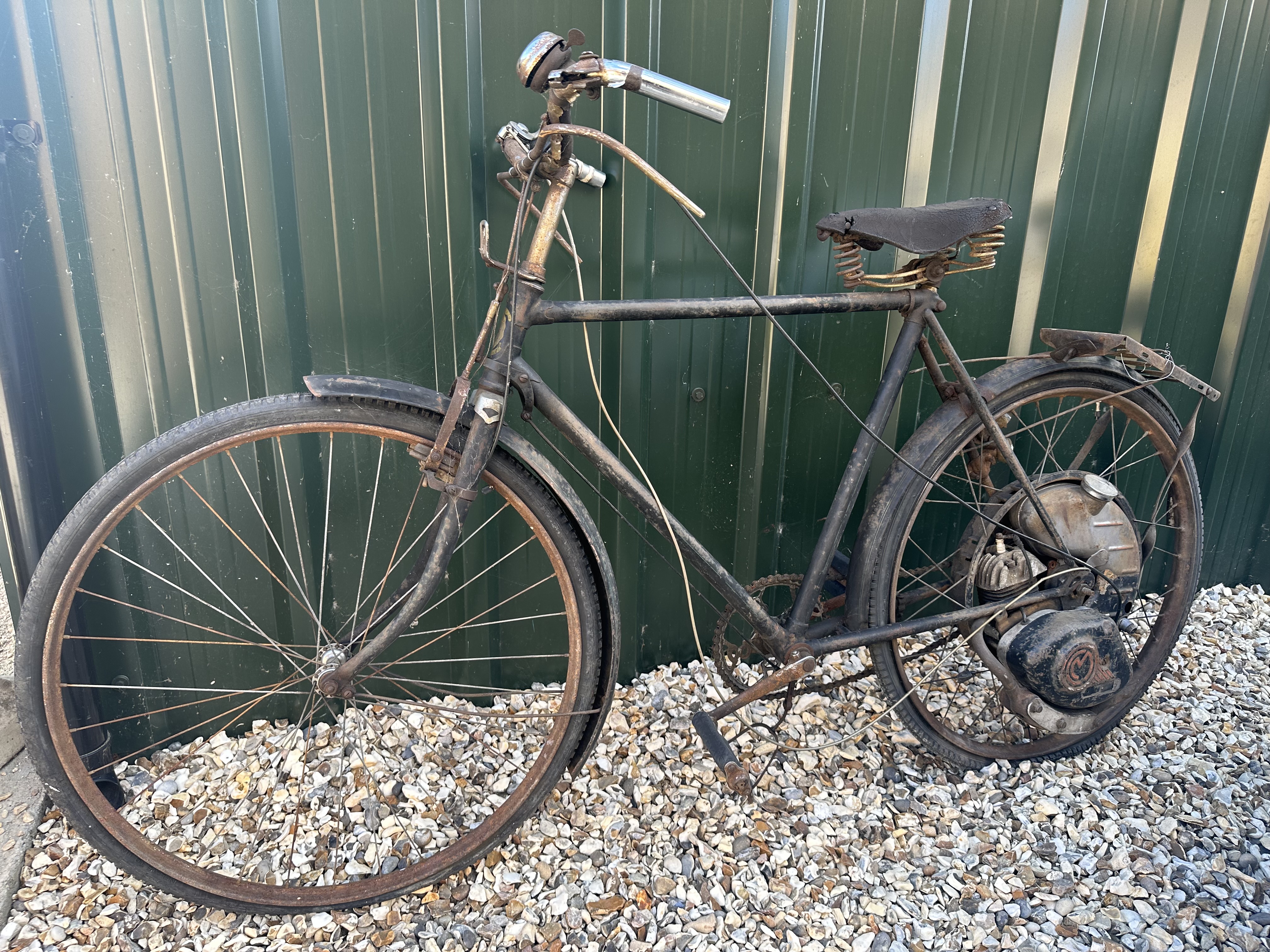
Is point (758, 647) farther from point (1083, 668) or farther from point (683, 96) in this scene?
point (683, 96)

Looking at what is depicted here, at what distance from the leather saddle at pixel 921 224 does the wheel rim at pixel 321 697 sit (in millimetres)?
1016

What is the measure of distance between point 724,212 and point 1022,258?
1156mm

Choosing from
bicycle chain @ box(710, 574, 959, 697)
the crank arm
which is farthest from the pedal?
bicycle chain @ box(710, 574, 959, 697)

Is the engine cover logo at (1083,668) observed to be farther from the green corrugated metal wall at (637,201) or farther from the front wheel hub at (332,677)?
the front wheel hub at (332,677)

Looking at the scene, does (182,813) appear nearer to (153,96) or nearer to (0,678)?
(0,678)

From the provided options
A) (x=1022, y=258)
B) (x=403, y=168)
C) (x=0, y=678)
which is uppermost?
(x=403, y=168)

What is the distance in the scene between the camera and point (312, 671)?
7.38 ft

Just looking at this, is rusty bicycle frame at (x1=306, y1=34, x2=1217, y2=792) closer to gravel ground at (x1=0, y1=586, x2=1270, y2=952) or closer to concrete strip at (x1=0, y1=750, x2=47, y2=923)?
gravel ground at (x1=0, y1=586, x2=1270, y2=952)

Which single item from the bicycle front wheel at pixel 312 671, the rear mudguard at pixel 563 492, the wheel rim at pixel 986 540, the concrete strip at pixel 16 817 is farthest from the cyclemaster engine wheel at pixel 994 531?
the concrete strip at pixel 16 817

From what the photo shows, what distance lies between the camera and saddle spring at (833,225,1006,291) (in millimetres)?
1858

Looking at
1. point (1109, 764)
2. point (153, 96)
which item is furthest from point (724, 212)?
point (1109, 764)

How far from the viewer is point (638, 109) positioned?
80.8 inches

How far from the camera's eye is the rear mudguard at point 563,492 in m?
1.52

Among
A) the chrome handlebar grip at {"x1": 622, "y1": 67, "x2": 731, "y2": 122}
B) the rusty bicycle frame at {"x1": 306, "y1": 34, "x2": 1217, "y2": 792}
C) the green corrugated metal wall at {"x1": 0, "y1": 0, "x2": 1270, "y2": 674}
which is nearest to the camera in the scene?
the chrome handlebar grip at {"x1": 622, "y1": 67, "x2": 731, "y2": 122}
